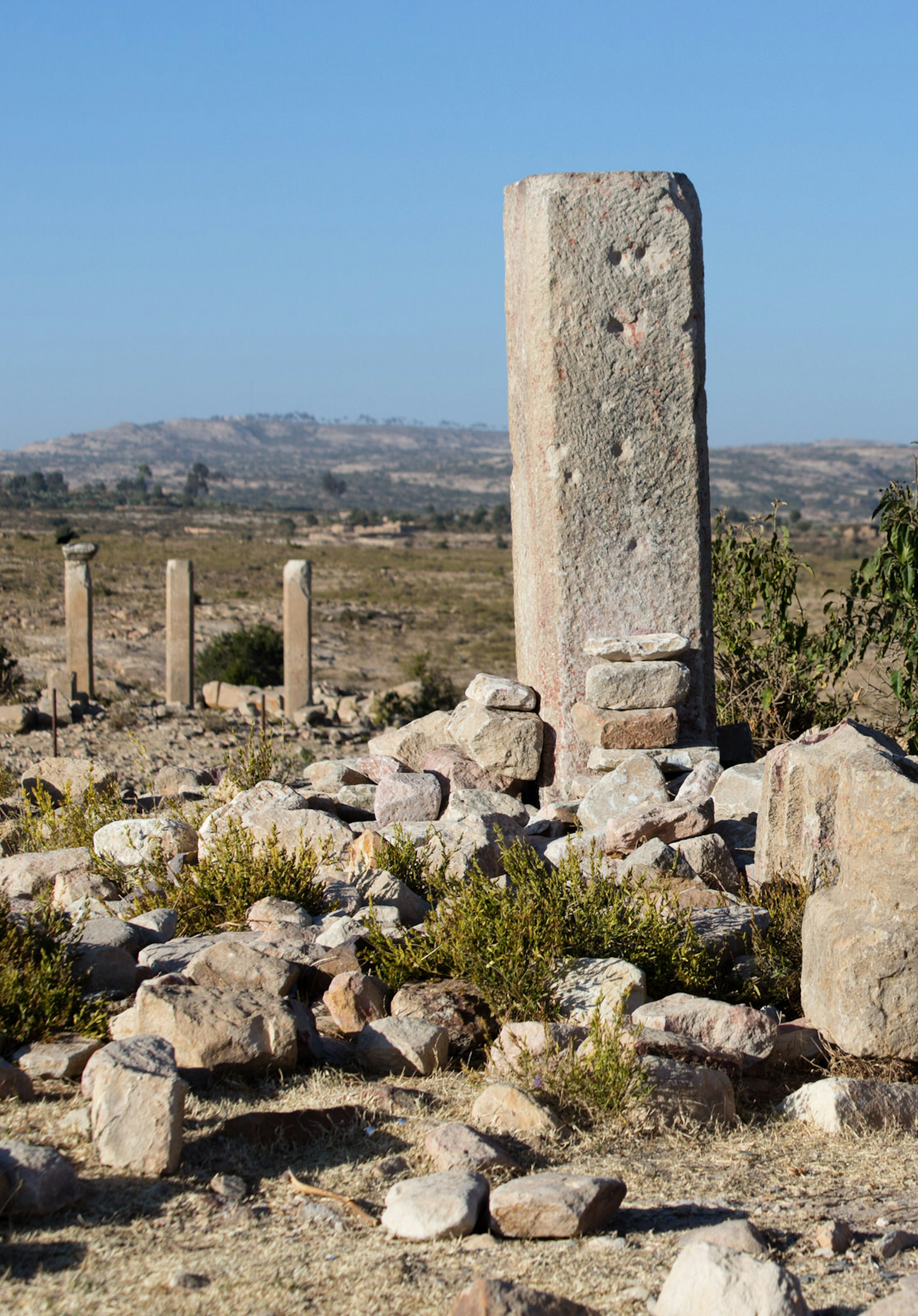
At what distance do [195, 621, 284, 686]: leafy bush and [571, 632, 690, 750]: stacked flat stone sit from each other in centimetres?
1082

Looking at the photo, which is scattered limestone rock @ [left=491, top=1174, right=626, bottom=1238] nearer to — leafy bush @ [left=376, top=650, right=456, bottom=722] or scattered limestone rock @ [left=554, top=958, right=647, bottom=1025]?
scattered limestone rock @ [left=554, top=958, right=647, bottom=1025]

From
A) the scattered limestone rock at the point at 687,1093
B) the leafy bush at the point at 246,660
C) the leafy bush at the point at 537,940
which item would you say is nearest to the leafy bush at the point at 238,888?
the leafy bush at the point at 537,940

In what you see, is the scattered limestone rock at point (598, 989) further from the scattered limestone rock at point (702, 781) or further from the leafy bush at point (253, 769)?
the leafy bush at point (253, 769)

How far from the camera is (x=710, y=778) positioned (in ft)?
22.2

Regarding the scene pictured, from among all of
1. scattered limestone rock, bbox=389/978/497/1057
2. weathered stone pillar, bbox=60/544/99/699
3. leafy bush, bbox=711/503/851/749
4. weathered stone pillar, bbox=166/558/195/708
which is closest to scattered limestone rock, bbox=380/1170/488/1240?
scattered limestone rock, bbox=389/978/497/1057

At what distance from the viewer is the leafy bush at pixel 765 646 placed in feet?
27.9

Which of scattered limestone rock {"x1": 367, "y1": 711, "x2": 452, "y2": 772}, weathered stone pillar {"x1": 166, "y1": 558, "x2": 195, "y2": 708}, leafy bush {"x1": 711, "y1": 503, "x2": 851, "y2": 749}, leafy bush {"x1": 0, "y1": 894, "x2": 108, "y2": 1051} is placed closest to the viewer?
leafy bush {"x1": 0, "y1": 894, "x2": 108, "y2": 1051}

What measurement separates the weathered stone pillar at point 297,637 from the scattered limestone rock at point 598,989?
34.4ft

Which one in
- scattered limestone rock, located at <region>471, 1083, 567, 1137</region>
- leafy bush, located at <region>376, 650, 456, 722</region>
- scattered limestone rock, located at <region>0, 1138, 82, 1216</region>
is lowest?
leafy bush, located at <region>376, 650, 456, 722</region>

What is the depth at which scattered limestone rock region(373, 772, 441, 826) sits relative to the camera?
22.0 feet

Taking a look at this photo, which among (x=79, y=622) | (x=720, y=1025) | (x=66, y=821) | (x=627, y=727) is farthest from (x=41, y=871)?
(x=79, y=622)

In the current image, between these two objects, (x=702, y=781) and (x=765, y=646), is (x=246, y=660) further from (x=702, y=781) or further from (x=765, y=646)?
(x=702, y=781)

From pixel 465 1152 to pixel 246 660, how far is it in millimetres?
15268

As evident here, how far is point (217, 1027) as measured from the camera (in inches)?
151
